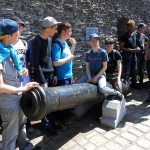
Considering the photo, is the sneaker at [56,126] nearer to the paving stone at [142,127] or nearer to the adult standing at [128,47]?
the paving stone at [142,127]

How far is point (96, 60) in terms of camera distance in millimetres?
5422

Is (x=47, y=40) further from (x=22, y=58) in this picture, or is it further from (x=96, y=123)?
(x=96, y=123)

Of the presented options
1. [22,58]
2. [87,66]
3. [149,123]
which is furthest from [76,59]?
[22,58]

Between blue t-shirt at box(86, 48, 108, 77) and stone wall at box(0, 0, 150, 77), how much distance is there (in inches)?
87.4

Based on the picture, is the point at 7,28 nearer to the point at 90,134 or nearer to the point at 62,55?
the point at 62,55

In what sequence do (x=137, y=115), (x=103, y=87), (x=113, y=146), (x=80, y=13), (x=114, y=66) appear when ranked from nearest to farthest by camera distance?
(x=113, y=146) → (x=103, y=87) → (x=137, y=115) → (x=114, y=66) → (x=80, y=13)

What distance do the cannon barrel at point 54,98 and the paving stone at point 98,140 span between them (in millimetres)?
628

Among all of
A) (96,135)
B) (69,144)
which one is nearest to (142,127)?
(96,135)

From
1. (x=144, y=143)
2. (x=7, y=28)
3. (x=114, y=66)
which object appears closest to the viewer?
(x=7, y=28)

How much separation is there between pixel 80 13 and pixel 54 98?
15.8 ft

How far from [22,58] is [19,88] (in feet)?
2.20

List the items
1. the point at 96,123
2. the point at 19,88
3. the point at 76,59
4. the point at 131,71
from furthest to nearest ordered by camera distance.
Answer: the point at 76,59, the point at 131,71, the point at 96,123, the point at 19,88

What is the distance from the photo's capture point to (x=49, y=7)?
748 cm

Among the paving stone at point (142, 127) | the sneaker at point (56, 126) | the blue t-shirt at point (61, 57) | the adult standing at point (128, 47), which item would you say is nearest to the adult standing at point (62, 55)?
the blue t-shirt at point (61, 57)
